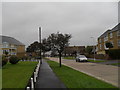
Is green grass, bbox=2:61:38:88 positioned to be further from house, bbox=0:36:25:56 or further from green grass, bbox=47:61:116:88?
house, bbox=0:36:25:56

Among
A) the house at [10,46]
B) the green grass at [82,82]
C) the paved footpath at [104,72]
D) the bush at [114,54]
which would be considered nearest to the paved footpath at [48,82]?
the green grass at [82,82]

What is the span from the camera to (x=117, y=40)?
5141 centimetres

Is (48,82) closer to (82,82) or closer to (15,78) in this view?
(82,82)

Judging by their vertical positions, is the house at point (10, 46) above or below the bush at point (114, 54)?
above

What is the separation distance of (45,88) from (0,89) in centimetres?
208

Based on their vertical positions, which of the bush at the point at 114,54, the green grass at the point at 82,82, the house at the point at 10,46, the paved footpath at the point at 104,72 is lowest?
the paved footpath at the point at 104,72

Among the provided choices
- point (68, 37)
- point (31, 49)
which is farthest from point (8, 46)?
point (68, 37)

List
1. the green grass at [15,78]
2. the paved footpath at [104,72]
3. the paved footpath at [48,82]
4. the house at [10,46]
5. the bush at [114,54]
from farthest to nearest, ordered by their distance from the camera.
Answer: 1. the house at [10,46]
2. the bush at [114,54]
3. the paved footpath at [104,72]
4. the green grass at [15,78]
5. the paved footpath at [48,82]

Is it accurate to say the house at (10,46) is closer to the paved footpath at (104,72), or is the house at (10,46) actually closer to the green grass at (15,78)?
the paved footpath at (104,72)

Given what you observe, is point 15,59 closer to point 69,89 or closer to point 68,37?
point 68,37

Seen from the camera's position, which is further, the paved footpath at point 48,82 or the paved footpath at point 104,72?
the paved footpath at point 104,72

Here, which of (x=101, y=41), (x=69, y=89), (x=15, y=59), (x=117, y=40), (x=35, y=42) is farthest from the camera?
(x=35, y=42)

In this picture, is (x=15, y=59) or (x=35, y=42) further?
(x=35, y=42)

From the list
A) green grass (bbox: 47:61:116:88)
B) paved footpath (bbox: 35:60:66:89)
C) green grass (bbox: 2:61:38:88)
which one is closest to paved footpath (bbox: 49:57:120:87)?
green grass (bbox: 47:61:116:88)
